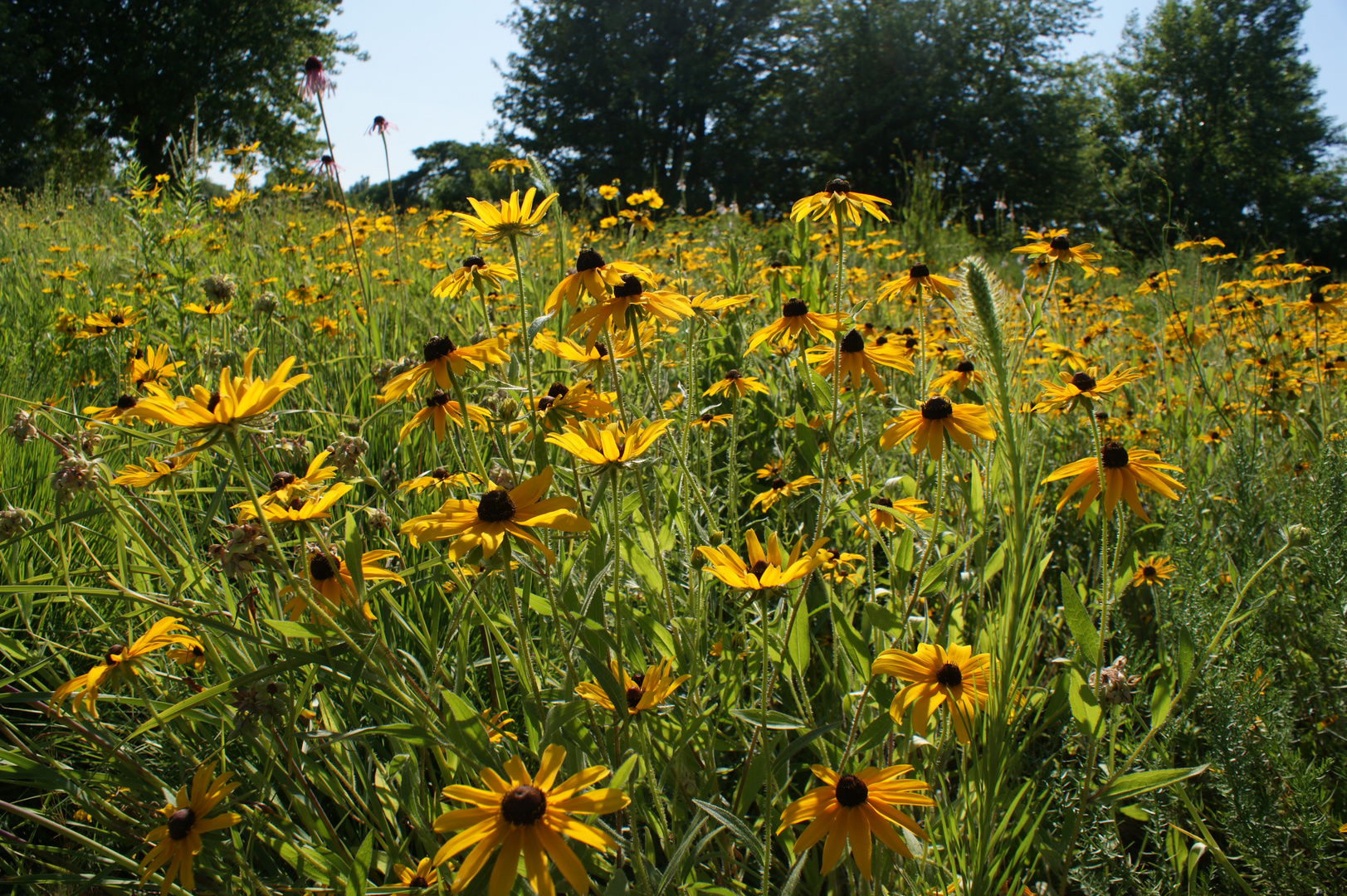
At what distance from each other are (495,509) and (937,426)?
0.73 m

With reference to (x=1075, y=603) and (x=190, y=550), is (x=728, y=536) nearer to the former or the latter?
(x=1075, y=603)

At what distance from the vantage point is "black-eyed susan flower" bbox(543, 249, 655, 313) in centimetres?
123

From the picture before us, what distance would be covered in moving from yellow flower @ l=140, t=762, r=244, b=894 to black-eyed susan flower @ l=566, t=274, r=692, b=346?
0.81 metres

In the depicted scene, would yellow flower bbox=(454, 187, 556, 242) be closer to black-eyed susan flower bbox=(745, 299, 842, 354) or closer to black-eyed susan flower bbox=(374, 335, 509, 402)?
black-eyed susan flower bbox=(374, 335, 509, 402)

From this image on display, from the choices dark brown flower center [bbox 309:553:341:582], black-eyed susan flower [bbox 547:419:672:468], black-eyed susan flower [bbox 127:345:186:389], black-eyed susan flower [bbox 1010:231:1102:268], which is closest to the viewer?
black-eyed susan flower [bbox 547:419:672:468]

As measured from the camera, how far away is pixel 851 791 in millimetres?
850

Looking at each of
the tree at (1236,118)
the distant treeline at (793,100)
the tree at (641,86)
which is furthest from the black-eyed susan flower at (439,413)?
the tree at (641,86)

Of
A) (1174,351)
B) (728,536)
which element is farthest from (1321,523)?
(1174,351)

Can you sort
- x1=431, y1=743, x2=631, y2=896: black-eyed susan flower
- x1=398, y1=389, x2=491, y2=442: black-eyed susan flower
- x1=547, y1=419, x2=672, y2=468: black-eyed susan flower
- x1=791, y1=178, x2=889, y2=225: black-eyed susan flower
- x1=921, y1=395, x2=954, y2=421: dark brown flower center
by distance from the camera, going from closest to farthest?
x1=431, y1=743, x2=631, y2=896: black-eyed susan flower < x1=547, y1=419, x2=672, y2=468: black-eyed susan flower < x1=921, y1=395, x2=954, y2=421: dark brown flower center < x1=398, y1=389, x2=491, y2=442: black-eyed susan flower < x1=791, y1=178, x2=889, y2=225: black-eyed susan flower

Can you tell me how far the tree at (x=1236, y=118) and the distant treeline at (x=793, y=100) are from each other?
8 centimetres

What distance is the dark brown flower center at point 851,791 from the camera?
0.85m

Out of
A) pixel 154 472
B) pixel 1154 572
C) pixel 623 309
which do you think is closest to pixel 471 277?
pixel 623 309

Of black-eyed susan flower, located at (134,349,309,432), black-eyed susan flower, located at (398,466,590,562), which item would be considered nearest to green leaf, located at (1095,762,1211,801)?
black-eyed susan flower, located at (398,466,590,562)

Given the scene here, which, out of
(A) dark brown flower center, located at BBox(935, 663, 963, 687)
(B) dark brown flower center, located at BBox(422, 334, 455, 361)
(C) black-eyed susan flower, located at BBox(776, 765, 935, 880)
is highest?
(B) dark brown flower center, located at BBox(422, 334, 455, 361)
